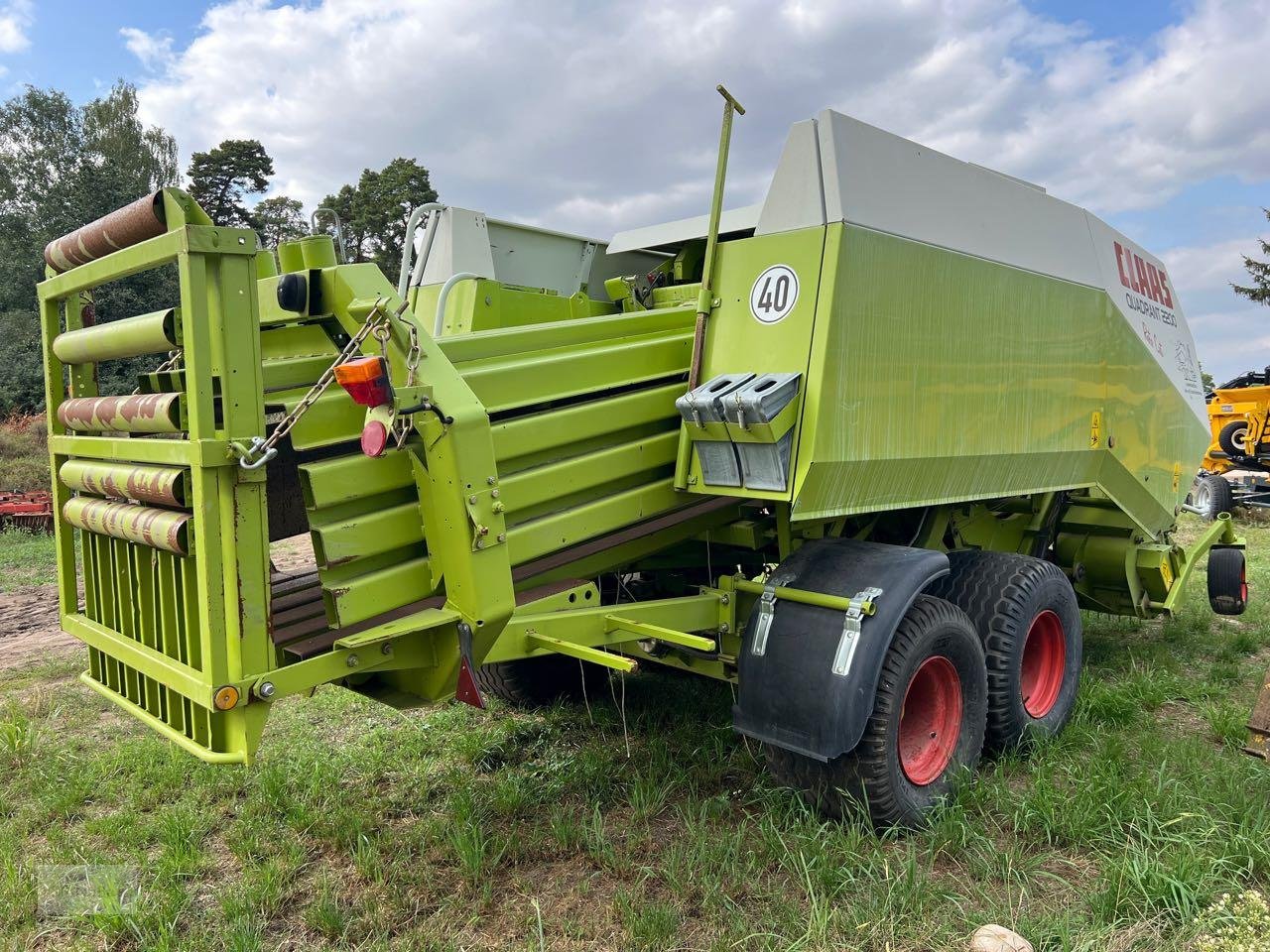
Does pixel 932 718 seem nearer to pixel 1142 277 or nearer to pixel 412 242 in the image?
pixel 412 242

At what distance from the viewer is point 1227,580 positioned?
5.90 m

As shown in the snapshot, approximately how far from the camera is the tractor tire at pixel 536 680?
459 centimetres

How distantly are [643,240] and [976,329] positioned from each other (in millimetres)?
1720

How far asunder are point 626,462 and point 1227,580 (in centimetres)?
479

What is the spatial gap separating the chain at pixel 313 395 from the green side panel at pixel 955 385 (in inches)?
52.5

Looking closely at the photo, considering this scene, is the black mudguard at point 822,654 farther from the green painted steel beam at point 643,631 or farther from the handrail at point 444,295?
the handrail at point 444,295

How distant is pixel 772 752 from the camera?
10.4ft

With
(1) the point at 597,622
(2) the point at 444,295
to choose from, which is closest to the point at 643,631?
(1) the point at 597,622

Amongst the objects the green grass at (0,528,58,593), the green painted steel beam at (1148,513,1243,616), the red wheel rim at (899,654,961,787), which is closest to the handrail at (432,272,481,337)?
A: the red wheel rim at (899,654,961,787)

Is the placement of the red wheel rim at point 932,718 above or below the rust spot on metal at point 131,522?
below

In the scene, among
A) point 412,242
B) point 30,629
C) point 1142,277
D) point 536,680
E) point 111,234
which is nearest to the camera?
point 111,234

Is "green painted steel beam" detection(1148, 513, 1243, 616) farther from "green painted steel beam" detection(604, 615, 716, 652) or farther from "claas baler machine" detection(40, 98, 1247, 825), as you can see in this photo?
"green painted steel beam" detection(604, 615, 716, 652)

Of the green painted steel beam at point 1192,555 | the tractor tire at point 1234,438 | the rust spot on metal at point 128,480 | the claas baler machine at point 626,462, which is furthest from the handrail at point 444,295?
the tractor tire at point 1234,438

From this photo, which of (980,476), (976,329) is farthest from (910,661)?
(976,329)
